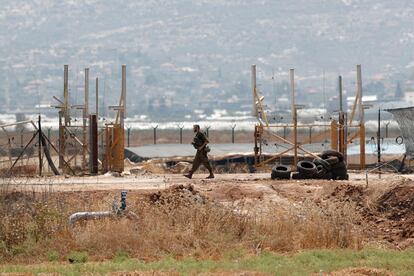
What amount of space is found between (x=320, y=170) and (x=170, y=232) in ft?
46.2

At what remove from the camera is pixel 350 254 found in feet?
69.3

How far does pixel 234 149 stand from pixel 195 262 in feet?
132

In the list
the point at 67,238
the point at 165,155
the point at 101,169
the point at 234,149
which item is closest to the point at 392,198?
the point at 67,238

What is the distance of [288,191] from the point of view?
3152 centimetres

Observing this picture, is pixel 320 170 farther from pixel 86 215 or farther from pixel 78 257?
pixel 78 257

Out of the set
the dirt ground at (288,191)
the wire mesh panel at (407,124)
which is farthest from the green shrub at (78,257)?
the wire mesh panel at (407,124)

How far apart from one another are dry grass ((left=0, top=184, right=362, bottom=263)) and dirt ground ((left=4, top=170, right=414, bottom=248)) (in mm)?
1542

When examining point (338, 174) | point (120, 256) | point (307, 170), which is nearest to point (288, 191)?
point (307, 170)

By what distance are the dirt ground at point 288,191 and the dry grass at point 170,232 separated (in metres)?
1.54

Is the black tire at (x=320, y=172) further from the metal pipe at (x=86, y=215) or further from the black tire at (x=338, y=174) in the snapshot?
the metal pipe at (x=86, y=215)

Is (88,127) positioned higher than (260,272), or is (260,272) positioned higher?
(88,127)

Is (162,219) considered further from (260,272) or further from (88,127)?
(88,127)

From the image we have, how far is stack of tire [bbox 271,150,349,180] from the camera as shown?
35250 millimetres

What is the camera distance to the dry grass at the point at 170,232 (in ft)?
70.1
